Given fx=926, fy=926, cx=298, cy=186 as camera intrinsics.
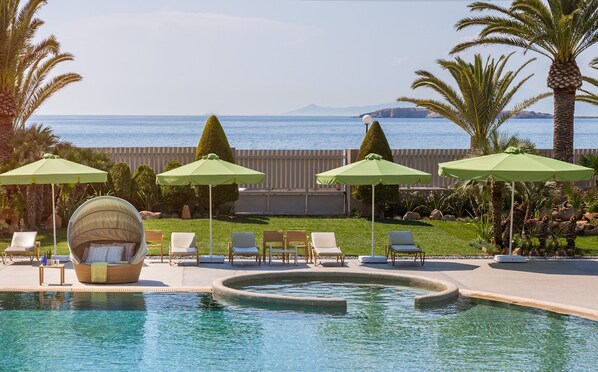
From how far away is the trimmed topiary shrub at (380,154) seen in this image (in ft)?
97.9

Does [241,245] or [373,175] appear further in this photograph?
[241,245]

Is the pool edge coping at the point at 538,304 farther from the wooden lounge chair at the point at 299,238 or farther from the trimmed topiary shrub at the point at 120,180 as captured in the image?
the trimmed topiary shrub at the point at 120,180

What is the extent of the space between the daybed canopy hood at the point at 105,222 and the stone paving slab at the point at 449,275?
0.90 metres

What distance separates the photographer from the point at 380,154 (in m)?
30.0

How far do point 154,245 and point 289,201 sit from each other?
8.45m

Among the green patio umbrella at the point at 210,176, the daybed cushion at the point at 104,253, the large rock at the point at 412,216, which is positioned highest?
the green patio umbrella at the point at 210,176

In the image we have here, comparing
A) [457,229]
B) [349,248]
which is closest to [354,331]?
[349,248]

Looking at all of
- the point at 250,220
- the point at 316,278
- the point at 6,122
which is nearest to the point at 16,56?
A: the point at 6,122

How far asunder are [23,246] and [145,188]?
8.00 meters

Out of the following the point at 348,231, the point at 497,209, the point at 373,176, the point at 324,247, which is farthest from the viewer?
the point at 348,231

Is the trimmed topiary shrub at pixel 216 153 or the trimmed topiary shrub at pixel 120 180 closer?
the trimmed topiary shrub at pixel 216 153

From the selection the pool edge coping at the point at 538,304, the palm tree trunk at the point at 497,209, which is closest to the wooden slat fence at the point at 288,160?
the palm tree trunk at the point at 497,209

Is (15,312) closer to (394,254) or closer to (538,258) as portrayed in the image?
(394,254)

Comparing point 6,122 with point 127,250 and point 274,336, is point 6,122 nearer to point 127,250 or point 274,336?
point 127,250
